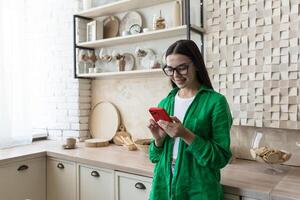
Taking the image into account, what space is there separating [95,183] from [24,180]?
2.08 feet

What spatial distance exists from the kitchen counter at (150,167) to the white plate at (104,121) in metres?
0.19

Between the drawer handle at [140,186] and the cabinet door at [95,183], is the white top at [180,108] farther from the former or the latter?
the cabinet door at [95,183]

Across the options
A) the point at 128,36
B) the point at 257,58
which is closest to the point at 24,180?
the point at 128,36

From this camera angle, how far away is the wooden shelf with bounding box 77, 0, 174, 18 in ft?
7.73

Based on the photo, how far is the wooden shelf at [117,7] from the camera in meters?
2.36

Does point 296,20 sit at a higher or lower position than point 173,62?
higher

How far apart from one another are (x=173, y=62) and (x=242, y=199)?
0.74 metres

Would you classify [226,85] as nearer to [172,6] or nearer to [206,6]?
[206,6]

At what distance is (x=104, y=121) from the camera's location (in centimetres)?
270

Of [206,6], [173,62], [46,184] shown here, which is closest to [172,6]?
[206,6]

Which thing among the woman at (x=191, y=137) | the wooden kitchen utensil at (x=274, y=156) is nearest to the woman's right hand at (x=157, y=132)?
the woman at (x=191, y=137)

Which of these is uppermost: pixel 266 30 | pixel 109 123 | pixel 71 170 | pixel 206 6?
pixel 206 6

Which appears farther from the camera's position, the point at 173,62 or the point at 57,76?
the point at 57,76

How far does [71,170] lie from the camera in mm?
2178
